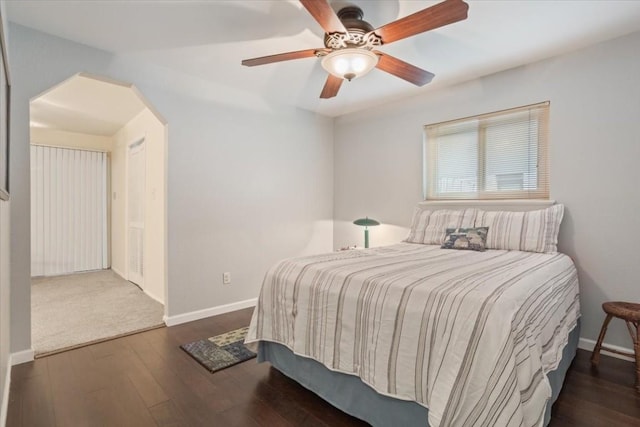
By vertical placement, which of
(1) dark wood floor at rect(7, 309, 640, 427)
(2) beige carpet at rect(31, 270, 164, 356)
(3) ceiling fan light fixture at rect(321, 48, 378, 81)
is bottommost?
(1) dark wood floor at rect(7, 309, 640, 427)

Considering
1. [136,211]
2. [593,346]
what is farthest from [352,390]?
[136,211]

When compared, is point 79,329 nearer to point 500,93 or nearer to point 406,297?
point 406,297

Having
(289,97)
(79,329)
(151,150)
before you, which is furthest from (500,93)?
(79,329)

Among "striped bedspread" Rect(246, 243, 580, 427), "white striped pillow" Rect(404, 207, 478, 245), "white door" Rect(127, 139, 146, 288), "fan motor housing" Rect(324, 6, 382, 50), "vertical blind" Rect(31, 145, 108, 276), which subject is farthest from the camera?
"vertical blind" Rect(31, 145, 108, 276)

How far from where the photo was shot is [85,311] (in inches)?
135

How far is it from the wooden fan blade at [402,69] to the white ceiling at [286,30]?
0.31m

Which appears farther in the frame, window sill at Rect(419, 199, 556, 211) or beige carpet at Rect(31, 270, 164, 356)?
window sill at Rect(419, 199, 556, 211)

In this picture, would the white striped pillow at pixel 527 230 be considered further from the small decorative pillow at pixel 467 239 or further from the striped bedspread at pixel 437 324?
the striped bedspread at pixel 437 324

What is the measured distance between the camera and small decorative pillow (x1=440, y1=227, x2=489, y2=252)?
278 centimetres

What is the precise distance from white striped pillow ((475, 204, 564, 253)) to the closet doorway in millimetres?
3149

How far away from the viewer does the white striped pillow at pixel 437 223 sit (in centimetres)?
311

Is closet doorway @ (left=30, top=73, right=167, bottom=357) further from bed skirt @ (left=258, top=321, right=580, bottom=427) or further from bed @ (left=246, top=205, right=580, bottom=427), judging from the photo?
bed @ (left=246, top=205, right=580, bottom=427)

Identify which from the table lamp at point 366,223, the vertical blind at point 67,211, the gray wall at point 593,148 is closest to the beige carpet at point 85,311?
the vertical blind at point 67,211

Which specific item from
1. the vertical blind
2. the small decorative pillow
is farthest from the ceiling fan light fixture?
the vertical blind
